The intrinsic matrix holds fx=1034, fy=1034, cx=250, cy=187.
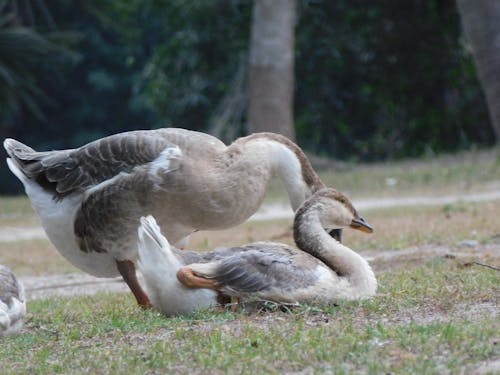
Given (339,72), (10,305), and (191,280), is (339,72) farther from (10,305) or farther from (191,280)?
(10,305)

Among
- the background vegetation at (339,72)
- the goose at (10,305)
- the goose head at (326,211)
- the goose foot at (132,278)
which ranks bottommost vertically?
the background vegetation at (339,72)

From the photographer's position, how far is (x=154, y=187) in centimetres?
667

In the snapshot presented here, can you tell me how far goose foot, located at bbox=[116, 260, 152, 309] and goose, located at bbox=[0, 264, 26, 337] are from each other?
88 centimetres

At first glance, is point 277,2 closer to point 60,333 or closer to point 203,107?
point 203,107

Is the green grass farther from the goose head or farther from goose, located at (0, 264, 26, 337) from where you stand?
the goose head

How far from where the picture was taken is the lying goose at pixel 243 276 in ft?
19.5

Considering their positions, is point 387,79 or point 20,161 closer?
point 20,161

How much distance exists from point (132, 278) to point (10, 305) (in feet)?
3.84

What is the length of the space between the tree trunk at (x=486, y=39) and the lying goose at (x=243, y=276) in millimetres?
8491

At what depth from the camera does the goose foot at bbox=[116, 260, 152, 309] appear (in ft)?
22.8

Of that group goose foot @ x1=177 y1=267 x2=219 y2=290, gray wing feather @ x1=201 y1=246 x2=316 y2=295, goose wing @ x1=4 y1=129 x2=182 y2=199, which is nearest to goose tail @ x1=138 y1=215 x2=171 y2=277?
goose foot @ x1=177 y1=267 x2=219 y2=290

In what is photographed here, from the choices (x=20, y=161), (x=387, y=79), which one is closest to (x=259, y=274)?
(x=20, y=161)

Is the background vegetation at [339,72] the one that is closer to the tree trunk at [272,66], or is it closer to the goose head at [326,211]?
the tree trunk at [272,66]


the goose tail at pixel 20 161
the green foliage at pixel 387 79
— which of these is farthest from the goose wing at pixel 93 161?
the green foliage at pixel 387 79
